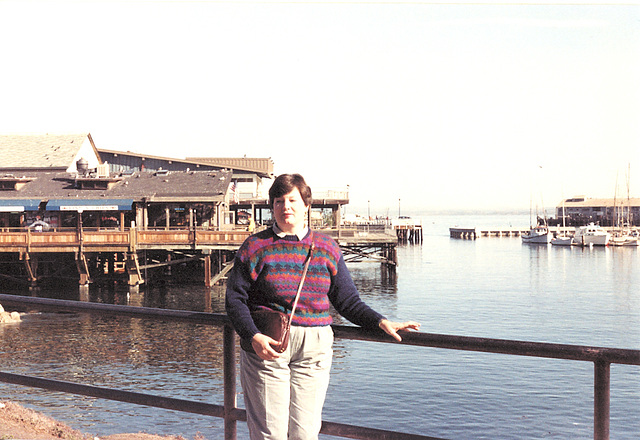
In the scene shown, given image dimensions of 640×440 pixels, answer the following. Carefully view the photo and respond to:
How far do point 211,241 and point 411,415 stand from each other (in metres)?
24.6

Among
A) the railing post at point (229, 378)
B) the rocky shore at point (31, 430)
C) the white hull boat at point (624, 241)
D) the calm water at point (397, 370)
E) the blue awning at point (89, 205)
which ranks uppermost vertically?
the blue awning at point (89, 205)

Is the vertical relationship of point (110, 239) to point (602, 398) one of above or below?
below

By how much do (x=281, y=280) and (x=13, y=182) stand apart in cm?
5073

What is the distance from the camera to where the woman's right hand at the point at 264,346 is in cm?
318

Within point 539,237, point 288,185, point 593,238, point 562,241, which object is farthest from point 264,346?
point 539,237

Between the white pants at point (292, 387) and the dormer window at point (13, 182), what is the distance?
49.8m

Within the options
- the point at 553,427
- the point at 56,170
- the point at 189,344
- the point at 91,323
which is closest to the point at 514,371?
the point at 553,427

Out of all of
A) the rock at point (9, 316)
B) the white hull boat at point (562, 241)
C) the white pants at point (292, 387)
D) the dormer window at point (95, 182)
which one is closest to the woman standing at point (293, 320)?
the white pants at point (292, 387)

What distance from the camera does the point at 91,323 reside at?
30266 mm

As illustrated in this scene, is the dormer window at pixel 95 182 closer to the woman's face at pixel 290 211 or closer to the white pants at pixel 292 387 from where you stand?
the woman's face at pixel 290 211

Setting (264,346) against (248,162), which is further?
(248,162)

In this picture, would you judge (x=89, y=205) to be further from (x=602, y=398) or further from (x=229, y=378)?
(x=602, y=398)

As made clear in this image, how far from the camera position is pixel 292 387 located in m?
3.36

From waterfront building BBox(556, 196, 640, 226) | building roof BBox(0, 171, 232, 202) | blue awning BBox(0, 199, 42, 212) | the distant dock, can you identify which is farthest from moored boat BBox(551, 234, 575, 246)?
blue awning BBox(0, 199, 42, 212)
